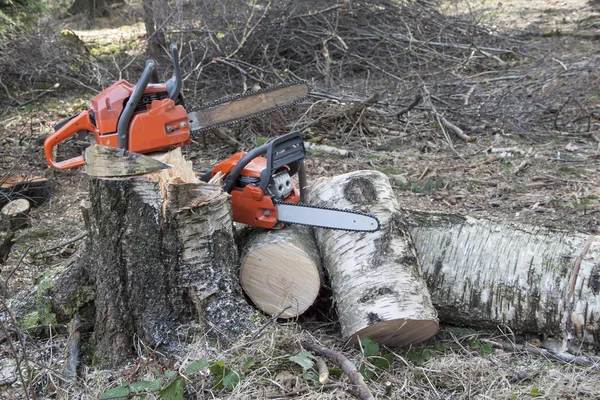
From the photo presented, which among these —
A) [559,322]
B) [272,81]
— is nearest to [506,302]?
[559,322]

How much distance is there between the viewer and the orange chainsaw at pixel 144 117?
2916 mm

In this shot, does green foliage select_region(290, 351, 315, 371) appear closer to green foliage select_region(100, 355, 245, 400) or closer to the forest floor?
the forest floor

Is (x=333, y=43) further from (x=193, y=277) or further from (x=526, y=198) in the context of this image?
(x=193, y=277)

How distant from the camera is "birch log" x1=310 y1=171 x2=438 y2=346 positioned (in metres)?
2.41

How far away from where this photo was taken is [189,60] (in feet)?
24.0

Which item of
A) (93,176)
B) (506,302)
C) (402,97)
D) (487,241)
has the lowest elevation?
(402,97)

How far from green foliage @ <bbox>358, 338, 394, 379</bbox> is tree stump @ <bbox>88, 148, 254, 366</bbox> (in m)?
0.52

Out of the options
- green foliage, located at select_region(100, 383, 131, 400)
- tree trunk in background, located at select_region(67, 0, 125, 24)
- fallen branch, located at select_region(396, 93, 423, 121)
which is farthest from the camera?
tree trunk in background, located at select_region(67, 0, 125, 24)

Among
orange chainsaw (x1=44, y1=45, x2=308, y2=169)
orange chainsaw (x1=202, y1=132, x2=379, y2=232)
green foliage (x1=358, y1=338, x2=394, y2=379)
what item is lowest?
green foliage (x1=358, y1=338, x2=394, y2=379)

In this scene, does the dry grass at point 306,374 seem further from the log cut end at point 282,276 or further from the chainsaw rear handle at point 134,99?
the chainsaw rear handle at point 134,99

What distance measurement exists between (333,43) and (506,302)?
613 cm

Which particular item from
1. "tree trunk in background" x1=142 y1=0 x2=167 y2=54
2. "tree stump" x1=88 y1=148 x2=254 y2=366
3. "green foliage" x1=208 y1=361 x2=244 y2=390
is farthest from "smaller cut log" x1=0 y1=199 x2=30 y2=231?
"tree trunk in background" x1=142 y1=0 x2=167 y2=54

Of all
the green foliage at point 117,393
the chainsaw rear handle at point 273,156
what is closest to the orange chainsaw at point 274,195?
the chainsaw rear handle at point 273,156

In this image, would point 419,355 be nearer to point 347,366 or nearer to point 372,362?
point 372,362
